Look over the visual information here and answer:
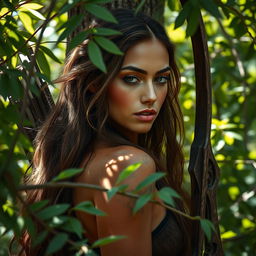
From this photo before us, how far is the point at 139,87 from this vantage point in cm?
223

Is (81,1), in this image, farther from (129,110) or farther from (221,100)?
(221,100)

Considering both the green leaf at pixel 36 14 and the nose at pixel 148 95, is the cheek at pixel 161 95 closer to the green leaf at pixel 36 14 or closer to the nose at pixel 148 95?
the nose at pixel 148 95

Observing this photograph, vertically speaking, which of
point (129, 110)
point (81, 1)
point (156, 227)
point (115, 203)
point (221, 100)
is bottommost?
point (221, 100)

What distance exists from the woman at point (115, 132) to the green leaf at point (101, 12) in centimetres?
43

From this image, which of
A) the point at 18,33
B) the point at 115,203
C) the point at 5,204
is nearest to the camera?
the point at 5,204

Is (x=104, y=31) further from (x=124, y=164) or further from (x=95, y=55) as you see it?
(x=124, y=164)

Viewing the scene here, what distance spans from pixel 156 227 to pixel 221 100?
73.2 inches

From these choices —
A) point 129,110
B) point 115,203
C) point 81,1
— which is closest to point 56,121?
point 129,110

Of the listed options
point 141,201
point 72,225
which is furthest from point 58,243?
point 141,201

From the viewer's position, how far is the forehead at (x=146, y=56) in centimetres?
223

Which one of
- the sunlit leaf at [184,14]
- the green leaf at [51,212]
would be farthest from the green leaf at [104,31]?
the green leaf at [51,212]

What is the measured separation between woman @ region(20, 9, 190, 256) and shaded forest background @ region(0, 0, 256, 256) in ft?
0.39

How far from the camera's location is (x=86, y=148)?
231 centimetres

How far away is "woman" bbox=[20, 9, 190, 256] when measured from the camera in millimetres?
2086
